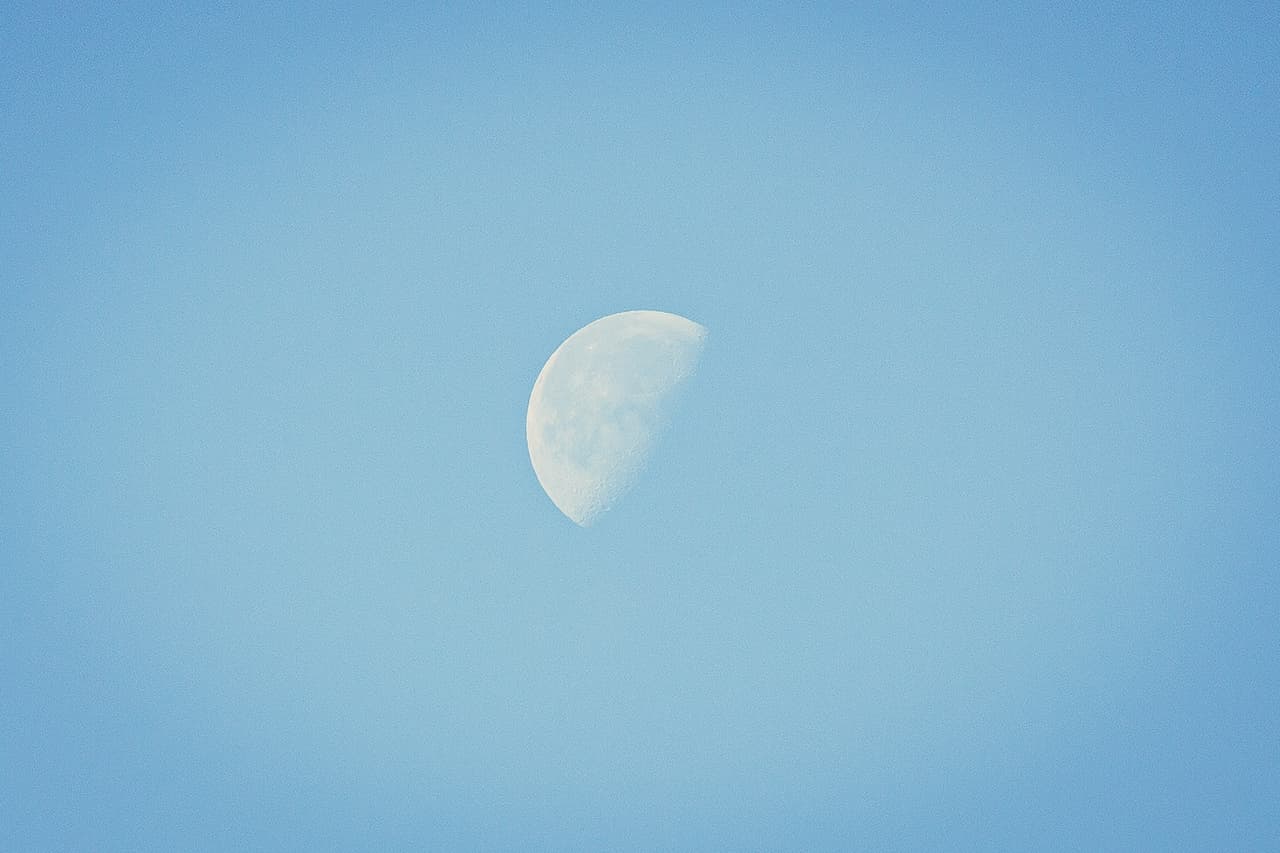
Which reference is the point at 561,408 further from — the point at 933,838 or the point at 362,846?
the point at 933,838

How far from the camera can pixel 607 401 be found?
16.6 feet

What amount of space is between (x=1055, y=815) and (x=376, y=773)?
350cm

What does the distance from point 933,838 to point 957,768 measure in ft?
1.22

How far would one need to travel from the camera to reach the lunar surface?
5.04m

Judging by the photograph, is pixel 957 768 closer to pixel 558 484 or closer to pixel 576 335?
pixel 558 484

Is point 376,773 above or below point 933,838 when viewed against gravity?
above

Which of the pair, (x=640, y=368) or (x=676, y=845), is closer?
(x=640, y=368)

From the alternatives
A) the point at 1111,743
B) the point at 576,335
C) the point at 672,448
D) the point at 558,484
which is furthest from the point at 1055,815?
the point at 576,335

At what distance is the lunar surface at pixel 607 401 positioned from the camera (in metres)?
5.04

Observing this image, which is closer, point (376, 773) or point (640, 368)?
point (640, 368)

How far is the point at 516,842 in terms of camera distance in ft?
17.6

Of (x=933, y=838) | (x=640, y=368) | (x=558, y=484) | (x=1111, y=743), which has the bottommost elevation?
(x=933, y=838)

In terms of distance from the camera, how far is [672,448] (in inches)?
201

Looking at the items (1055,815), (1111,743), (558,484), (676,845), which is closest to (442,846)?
(676,845)
